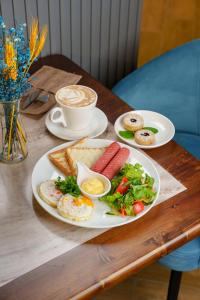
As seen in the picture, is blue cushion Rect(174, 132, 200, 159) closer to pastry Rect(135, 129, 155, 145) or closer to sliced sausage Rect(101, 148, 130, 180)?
pastry Rect(135, 129, 155, 145)

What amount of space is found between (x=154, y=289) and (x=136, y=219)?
0.84 meters

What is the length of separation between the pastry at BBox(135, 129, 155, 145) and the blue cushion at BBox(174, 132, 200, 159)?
50 centimetres

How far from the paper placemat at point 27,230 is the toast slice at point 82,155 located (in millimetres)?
113

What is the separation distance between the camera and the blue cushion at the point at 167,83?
1.65m

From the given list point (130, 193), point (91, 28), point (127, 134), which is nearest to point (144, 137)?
point (127, 134)

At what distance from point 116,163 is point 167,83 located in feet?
2.35

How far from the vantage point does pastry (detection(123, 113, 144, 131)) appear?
1.24m

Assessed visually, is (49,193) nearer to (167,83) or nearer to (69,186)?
(69,186)

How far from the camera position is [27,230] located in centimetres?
95

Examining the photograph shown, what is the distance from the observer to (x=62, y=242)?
92cm

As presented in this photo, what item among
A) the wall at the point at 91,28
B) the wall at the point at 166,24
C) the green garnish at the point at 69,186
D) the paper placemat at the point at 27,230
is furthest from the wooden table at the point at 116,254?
the wall at the point at 166,24

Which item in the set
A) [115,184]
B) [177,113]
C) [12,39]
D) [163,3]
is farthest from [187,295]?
[163,3]

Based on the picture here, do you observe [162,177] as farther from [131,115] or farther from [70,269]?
[70,269]

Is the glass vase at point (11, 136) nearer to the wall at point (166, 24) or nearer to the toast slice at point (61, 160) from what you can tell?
the toast slice at point (61, 160)
